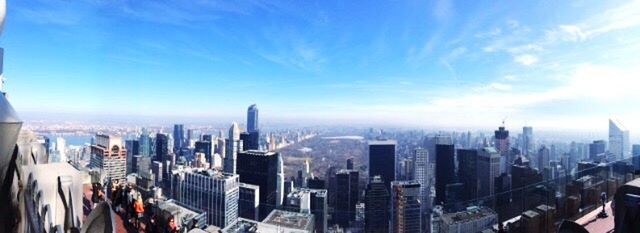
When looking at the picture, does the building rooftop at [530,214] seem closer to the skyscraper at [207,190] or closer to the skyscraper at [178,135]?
the skyscraper at [207,190]

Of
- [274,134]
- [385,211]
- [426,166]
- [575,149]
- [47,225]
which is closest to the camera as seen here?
[47,225]

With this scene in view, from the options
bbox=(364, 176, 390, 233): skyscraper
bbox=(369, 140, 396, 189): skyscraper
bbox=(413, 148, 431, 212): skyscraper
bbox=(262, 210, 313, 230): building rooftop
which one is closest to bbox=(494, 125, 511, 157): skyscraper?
bbox=(413, 148, 431, 212): skyscraper

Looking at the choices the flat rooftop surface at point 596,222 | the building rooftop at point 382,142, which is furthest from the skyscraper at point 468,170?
the flat rooftop surface at point 596,222

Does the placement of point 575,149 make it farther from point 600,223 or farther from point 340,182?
point 600,223

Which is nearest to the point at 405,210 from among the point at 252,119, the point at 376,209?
the point at 376,209

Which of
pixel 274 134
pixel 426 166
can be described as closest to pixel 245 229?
pixel 426 166

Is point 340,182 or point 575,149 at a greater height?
point 575,149

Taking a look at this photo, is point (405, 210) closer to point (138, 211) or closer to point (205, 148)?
point (138, 211)
